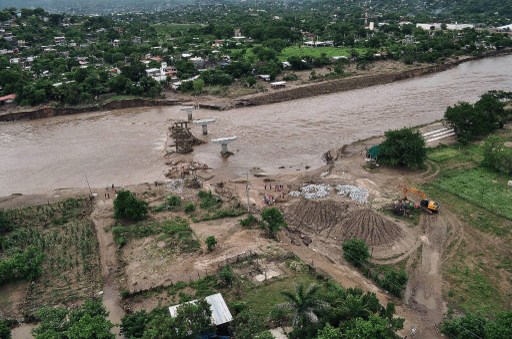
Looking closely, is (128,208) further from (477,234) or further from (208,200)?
(477,234)

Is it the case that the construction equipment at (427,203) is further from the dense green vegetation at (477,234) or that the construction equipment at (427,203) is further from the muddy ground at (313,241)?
the dense green vegetation at (477,234)

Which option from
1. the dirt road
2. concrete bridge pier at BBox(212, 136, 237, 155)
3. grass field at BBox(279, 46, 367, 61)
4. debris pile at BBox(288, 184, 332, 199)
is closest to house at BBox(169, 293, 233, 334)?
the dirt road

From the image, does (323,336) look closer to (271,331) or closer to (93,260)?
(271,331)

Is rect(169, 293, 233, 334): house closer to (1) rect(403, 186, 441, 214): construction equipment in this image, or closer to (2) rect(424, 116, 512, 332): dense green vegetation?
(2) rect(424, 116, 512, 332): dense green vegetation

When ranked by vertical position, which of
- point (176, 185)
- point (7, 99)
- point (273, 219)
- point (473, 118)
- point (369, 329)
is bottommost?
point (176, 185)

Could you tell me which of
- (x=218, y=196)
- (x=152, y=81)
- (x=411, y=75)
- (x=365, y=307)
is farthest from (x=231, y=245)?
(x=411, y=75)

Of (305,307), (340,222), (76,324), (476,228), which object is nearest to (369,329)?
(305,307)
